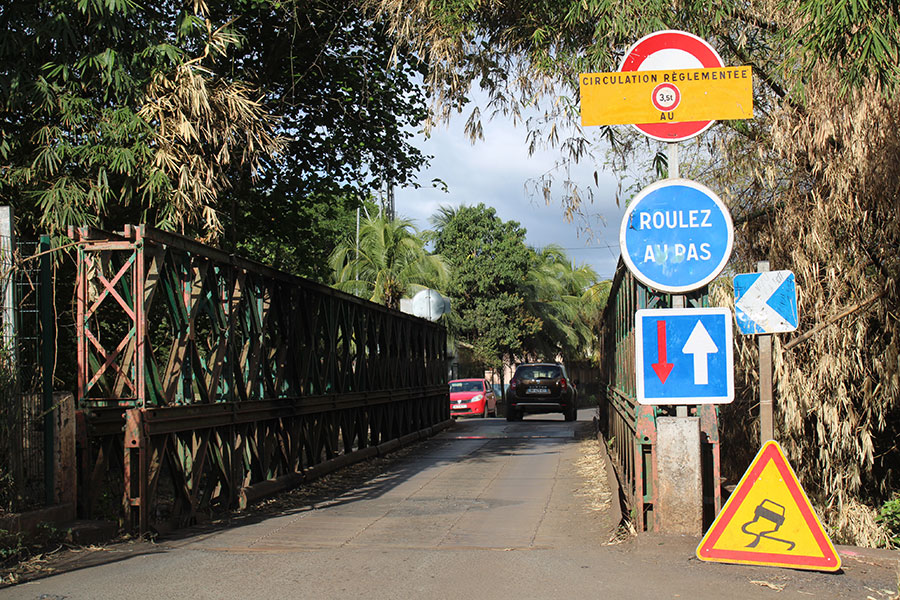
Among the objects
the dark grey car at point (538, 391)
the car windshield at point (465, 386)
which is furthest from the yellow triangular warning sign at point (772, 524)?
the car windshield at point (465, 386)

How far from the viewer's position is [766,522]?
6.00 m

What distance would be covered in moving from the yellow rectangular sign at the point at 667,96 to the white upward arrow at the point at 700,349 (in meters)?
1.61

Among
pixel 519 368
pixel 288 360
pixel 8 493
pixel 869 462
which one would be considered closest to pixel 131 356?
Result: pixel 8 493

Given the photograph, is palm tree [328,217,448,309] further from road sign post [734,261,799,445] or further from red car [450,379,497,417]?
road sign post [734,261,799,445]

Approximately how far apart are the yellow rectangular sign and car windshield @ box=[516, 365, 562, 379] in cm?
2140

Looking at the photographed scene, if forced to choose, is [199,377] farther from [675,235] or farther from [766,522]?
[766,522]

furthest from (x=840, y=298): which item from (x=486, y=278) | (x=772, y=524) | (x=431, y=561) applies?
(x=486, y=278)

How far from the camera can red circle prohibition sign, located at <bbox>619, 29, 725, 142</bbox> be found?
7043mm

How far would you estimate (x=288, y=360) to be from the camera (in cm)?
1167

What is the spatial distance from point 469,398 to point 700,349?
29743 millimetres

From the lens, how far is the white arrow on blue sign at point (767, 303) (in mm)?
6430

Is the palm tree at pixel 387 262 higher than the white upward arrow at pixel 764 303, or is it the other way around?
the palm tree at pixel 387 262

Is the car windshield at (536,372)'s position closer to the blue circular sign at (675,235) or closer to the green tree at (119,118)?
the green tree at (119,118)

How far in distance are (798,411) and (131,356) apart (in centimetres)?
685
